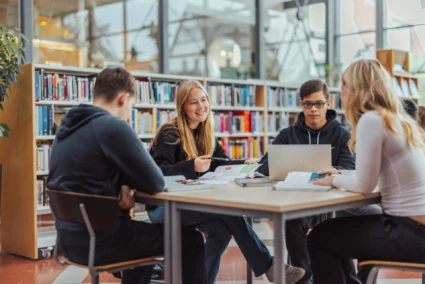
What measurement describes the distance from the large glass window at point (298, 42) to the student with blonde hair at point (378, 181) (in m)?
6.18

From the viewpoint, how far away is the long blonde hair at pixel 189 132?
348 centimetres

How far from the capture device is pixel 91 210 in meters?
2.38

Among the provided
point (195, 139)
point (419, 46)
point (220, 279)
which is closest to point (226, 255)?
point (220, 279)

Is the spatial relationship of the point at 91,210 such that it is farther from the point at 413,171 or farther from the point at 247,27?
the point at 247,27

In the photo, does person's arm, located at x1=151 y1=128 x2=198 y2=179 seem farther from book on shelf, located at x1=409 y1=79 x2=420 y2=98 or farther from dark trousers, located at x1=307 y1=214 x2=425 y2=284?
book on shelf, located at x1=409 y1=79 x2=420 y2=98

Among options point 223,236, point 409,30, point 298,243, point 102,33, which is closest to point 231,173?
point 223,236

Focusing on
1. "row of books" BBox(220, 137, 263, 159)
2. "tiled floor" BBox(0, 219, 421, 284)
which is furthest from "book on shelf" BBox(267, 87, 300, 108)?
"tiled floor" BBox(0, 219, 421, 284)

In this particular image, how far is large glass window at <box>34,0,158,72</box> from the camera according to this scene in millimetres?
6555

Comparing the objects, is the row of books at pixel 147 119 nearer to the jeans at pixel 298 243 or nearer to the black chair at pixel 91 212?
the jeans at pixel 298 243

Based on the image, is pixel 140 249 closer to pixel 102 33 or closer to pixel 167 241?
pixel 167 241

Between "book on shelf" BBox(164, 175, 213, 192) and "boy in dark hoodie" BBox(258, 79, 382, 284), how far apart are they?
59 centimetres

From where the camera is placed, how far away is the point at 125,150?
7.95 feet

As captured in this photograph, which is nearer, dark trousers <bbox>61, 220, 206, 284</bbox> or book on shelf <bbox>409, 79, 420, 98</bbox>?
dark trousers <bbox>61, 220, 206, 284</bbox>

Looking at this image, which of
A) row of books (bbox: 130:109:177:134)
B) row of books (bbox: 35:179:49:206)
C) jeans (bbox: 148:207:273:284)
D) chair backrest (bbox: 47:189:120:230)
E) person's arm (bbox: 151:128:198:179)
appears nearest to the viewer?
chair backrest (bbox: 47:189:120:230)
